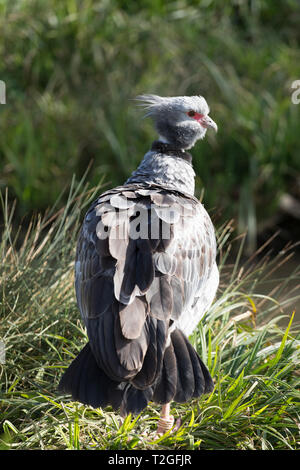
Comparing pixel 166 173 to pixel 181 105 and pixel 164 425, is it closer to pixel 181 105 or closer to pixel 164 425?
pixel 181 105

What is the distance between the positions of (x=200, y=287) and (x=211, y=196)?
9.05ft

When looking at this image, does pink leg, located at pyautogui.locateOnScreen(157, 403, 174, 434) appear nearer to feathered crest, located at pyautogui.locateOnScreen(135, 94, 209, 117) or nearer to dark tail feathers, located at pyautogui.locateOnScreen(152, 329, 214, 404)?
dark tail feathers, located at pyautogui.locateOnScreen(152, 329, 214, 404)

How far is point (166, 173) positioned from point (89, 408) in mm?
1071

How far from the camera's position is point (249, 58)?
252 inches

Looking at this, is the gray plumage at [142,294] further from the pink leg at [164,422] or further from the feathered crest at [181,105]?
the feathered crest at [181,105]

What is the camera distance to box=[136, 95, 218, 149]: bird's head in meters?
3.22

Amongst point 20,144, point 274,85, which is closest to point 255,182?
point 274,85

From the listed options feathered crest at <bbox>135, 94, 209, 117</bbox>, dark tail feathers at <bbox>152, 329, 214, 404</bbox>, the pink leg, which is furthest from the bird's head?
the pink leg

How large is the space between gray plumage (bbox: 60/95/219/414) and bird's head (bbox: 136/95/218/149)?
0.38 m

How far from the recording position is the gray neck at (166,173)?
3.08 meters

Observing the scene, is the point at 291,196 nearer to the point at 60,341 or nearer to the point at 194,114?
the point at 194,114

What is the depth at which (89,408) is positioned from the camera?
273 centimetres

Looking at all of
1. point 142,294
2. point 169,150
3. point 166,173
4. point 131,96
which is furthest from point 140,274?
point 131,96

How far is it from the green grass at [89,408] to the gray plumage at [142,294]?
0.21 metres
